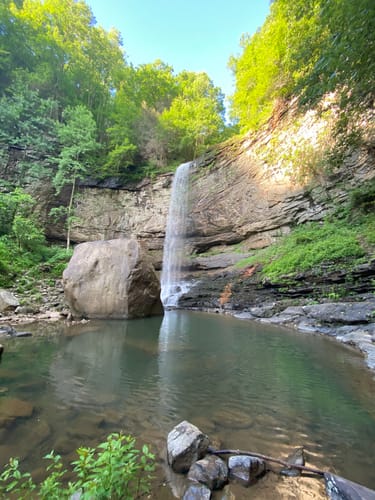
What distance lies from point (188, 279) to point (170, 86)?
61.6 ft

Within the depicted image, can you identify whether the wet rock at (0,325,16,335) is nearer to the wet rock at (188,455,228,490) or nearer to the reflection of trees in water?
the reflection of trees in water

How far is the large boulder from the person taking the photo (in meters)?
7.00

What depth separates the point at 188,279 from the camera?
13969 millimetres

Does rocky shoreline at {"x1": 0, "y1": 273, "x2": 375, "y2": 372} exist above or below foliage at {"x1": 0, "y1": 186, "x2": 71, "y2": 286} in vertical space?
below

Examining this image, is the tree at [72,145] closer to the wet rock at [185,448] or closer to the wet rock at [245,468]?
the wet rock at [185,448]

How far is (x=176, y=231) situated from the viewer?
54.1 feet

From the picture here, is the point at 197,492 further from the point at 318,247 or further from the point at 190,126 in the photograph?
the point at 190,126

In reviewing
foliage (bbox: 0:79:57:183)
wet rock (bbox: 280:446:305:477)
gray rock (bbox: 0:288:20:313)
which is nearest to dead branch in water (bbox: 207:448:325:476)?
wet rock (bbox: 280:446:305:477)

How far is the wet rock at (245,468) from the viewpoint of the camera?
4.84ft

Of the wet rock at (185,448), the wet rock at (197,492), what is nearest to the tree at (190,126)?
the wet rock at (185,448)

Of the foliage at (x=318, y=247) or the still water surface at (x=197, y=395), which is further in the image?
the foliage at (x=318, y=247)

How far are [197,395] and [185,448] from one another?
1.12 m

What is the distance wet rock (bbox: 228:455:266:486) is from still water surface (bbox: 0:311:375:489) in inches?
8.8

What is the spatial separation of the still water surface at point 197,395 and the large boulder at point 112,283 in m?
2.04
